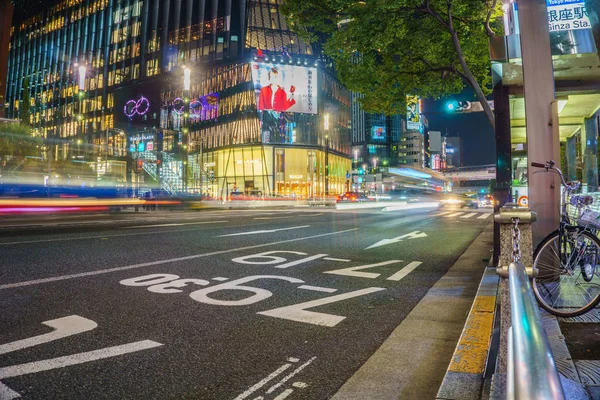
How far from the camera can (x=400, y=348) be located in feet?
10.7

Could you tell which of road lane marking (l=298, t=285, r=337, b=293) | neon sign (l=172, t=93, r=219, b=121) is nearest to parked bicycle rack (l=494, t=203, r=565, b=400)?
road lane marking (l=298, t=285, r=337, b=293)

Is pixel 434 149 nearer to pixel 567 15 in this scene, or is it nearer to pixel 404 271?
pixel 567 15

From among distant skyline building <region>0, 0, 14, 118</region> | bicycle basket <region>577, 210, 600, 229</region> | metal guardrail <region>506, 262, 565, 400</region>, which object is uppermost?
distant skyline building <region>0, 0, 14, 118</region>

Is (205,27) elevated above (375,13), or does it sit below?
above

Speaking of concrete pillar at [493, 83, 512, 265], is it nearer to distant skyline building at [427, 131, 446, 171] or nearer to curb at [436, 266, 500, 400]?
curb at [436, 266, 500, 400]

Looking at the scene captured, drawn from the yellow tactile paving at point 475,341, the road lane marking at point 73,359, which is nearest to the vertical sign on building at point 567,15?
the yellow tactile paving at point 475,341

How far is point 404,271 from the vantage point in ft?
21.7

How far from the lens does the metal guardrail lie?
766mm

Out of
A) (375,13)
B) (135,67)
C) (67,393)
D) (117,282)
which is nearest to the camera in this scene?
(67,393)

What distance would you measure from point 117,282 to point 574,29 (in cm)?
755

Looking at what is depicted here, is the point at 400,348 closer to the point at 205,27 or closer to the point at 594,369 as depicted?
the point at 594,369

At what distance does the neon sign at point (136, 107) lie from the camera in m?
72.8

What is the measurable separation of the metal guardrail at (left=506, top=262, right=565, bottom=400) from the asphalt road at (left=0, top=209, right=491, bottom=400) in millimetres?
1685

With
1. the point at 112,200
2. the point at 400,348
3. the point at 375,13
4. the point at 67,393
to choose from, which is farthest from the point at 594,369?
the point at 112,200
